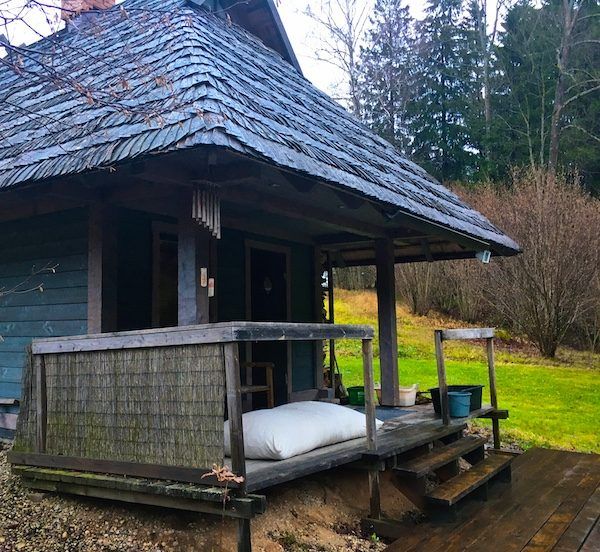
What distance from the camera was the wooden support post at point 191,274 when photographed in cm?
425

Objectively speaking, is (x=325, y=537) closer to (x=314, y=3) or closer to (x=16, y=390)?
(x=16, y=390)

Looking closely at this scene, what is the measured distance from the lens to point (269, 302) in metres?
7.64

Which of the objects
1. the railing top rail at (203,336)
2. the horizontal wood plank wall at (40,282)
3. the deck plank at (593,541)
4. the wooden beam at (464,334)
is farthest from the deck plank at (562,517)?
the horizontal wood plank wall at (40,282)

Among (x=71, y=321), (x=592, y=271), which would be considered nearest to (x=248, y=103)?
(x=71, y=321)

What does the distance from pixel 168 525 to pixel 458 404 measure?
3.39 m

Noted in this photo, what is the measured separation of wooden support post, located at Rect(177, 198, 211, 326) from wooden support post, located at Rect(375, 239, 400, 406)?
3447 millimetres

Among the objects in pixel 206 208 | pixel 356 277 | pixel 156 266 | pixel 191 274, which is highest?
pixel 356 277

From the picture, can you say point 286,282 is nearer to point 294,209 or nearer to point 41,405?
point 294,209

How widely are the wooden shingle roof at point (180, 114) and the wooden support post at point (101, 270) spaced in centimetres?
71

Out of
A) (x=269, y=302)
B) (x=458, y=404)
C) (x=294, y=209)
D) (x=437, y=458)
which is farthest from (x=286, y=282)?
(x=437, y=458)

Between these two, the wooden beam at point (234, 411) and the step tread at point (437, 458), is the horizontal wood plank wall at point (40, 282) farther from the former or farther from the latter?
the step tread at point (437, 458)

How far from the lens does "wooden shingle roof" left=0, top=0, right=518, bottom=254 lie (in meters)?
3.72

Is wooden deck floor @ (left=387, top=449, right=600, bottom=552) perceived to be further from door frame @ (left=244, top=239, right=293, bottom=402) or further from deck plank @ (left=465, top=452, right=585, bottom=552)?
door frame @ (left=244, top=239, right=293, bottom=402)

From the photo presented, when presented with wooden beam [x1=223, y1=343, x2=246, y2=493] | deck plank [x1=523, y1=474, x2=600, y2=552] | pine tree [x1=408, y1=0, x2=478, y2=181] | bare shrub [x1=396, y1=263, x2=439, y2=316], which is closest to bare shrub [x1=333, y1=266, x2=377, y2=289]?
bare shrub [x1=396, y1=263, x2=439, y2=316]
